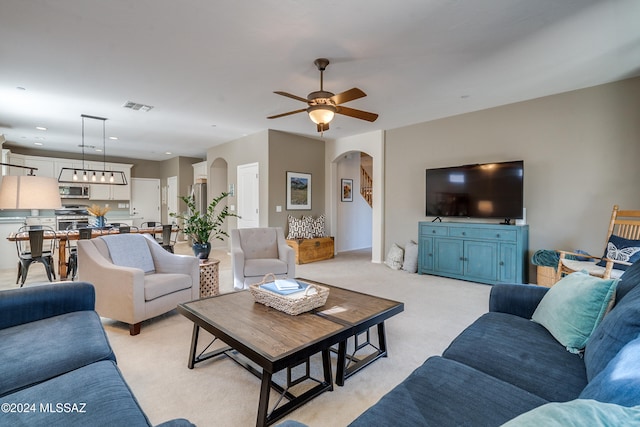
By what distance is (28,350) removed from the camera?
142cm

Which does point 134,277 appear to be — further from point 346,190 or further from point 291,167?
point 346,190

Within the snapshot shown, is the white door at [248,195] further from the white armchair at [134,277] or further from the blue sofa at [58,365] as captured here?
the blue sofa at [58,365]

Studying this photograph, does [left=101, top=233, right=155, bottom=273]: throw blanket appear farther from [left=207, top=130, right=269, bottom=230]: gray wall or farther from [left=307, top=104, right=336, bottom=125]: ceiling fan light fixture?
[left=207, top=130, right=269, bottom=230]: gray wall

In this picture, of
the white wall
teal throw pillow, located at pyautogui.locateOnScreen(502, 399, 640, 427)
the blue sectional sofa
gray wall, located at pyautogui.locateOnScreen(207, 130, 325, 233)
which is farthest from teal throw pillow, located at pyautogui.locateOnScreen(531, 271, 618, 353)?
the white wall

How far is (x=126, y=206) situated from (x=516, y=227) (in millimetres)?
10496

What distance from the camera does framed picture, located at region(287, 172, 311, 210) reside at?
20.9ft

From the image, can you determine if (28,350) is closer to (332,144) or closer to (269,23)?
(269,23)

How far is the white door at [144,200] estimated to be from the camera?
9.88 meters

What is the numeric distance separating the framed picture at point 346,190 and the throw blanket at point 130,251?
16.1 feet

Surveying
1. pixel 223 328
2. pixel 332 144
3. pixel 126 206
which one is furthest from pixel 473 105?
pixel 126 206

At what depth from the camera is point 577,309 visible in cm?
156

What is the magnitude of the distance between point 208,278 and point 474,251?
147 inches

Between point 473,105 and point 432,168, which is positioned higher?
point 473,105

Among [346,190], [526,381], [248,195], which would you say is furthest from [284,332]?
[346,190]
